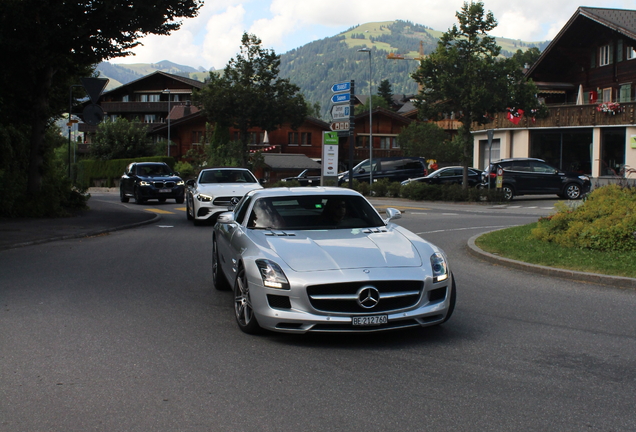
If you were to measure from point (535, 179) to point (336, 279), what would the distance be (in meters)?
27.9

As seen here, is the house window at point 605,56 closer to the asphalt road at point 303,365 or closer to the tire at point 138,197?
the tire at point 138,197

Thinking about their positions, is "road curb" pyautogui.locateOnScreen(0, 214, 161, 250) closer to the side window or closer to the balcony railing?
the side window

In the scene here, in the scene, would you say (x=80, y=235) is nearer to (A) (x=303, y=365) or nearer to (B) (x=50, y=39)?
(B) (x=50, y=39)

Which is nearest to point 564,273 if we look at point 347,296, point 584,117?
point 347,296

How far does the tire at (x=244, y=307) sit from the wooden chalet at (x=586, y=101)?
35.0 metres

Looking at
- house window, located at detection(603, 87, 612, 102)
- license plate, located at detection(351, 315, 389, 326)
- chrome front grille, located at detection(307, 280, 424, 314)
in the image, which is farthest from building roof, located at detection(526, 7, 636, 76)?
license plate, located at detection(351, 315, 389, 326)

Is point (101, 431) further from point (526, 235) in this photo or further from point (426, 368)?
point (526, 235)

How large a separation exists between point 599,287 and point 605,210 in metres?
3.72

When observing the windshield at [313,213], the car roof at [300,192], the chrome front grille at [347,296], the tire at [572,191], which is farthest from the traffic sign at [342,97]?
the chrome front grille at [347,296]

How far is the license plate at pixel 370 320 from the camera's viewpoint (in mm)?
5984

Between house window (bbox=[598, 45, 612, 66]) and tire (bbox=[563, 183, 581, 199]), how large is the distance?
1518 cm

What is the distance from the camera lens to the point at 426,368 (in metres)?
5.50

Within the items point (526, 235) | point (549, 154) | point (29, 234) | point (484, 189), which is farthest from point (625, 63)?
point (29, 234)

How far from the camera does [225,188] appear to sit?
1909 centimetres
